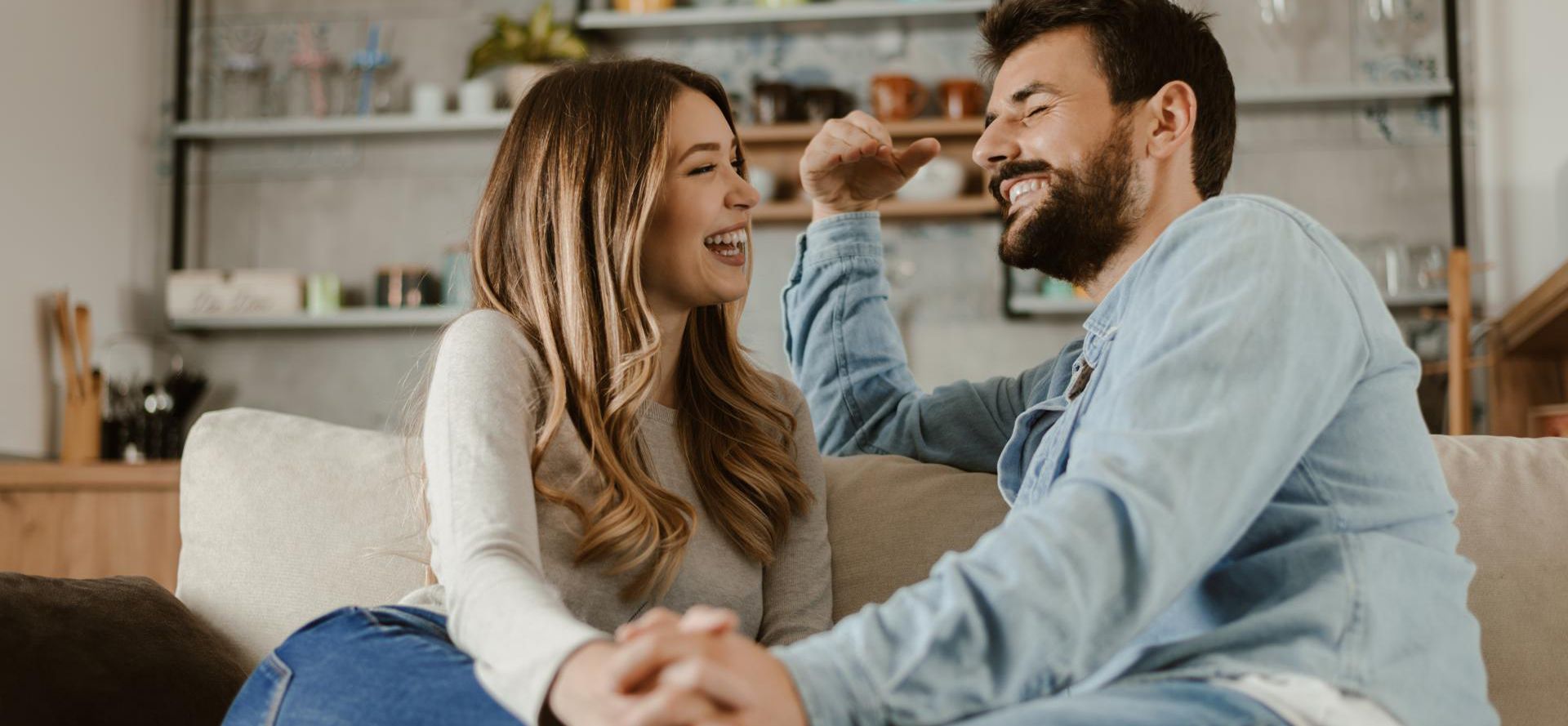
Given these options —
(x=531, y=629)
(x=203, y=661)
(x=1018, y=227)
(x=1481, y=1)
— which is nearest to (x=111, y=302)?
(x=203, y=661)

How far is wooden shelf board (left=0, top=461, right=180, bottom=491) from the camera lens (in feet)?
10.0

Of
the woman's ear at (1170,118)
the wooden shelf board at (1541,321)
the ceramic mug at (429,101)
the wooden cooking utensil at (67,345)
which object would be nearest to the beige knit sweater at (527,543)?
the woman's ear at (1170,118)

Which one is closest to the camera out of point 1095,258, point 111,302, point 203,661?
point 203,661

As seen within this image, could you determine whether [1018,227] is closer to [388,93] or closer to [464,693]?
[464,693]

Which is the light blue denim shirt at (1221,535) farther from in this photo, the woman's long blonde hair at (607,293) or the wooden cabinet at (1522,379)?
the wooden cabinet at (1522,379)

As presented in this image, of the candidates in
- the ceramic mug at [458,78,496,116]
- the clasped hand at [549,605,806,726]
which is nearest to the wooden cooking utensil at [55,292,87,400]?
the ceramic mug at [458,78,496,116]

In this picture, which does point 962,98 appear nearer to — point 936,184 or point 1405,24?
point 936,184

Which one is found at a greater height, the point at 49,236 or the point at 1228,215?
the point at 49,236

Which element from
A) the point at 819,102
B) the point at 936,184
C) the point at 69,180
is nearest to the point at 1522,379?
the point at 936,184

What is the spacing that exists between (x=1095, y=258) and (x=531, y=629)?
88cm

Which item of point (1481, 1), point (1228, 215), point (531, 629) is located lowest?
point (531, 629)

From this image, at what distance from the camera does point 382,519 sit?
1616 mm

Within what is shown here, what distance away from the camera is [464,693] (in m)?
1.05

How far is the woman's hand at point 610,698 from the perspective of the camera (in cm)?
85
